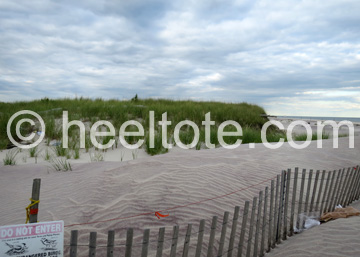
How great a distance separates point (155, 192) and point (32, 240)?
8.94 ft

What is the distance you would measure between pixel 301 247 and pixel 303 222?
1.34 m

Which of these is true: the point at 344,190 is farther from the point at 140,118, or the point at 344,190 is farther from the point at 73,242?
the point at 140,118

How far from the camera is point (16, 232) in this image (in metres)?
2.52

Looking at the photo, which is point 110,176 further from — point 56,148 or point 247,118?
point 247,118

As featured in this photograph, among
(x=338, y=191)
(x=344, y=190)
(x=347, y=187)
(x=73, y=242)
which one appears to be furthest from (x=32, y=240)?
(x=347, y=187)

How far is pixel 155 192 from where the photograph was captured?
16.9ft

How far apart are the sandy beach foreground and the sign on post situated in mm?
1330

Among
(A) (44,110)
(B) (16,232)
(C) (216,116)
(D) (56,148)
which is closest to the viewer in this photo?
(B) (16,232)

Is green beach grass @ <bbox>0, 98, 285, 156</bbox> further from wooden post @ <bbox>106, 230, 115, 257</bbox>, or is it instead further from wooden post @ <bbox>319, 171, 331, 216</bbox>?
wooden post @ <bbox>106, 230, 115, 257</bbox>

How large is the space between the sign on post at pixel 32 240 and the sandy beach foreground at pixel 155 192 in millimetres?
1330

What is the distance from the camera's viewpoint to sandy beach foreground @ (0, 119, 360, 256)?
4.36 m

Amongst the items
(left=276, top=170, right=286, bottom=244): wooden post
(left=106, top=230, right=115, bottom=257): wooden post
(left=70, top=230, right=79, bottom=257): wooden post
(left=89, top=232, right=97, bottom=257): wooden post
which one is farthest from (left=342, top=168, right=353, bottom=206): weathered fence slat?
(left=70, top=230, right=79, bottom=257): wooden post

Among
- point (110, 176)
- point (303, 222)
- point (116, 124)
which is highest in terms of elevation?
point (116, 124)

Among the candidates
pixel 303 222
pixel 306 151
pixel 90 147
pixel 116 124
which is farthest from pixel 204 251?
pixel 116 124
